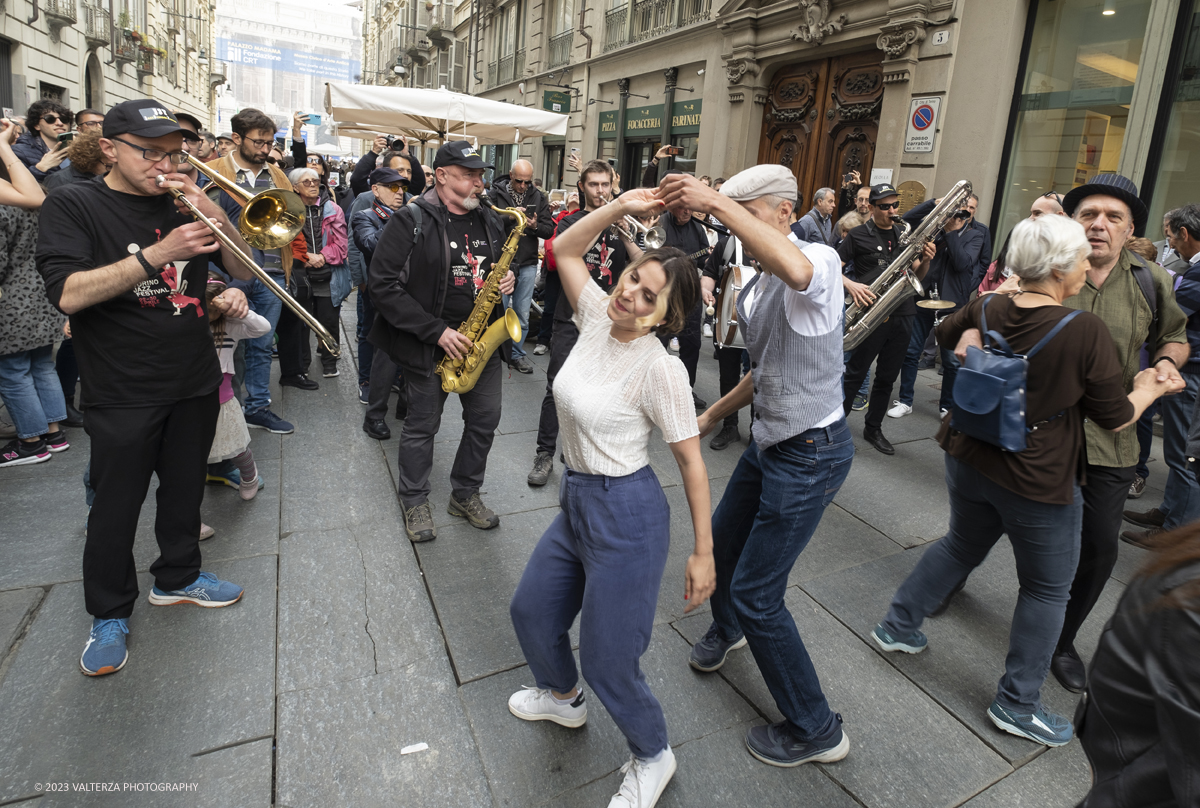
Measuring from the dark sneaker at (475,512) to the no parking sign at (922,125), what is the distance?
8.15m

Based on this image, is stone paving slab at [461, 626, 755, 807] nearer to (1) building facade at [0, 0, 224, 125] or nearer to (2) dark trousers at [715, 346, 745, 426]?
(2) dark trousers at [715, 346, 745, 426]

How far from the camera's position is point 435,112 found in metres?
9.42

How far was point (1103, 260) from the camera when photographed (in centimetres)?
295

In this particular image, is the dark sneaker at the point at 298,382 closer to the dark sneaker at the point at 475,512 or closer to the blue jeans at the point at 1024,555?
the dark sneaker at the point at 475,512

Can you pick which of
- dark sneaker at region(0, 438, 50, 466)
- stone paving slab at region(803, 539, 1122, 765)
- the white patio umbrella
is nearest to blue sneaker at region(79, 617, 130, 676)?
dark sneaker at region(0, 438, 50, 466)

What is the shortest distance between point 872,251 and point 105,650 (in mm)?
5488

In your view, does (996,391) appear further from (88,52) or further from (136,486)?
(88,52)

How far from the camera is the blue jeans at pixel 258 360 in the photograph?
545 centimetres

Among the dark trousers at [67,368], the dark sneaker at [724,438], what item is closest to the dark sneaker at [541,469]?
the dark sneaker at [724,438]

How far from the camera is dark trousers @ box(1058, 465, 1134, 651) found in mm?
2744

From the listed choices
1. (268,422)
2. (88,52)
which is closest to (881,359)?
(268,422)

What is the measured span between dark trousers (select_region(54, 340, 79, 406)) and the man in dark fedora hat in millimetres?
6414

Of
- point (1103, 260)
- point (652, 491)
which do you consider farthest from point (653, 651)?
point (1103, 260)

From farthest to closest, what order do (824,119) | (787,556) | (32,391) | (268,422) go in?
1. (824,119)
2. (268,422)
3. (32,391)
4. (787,556)
